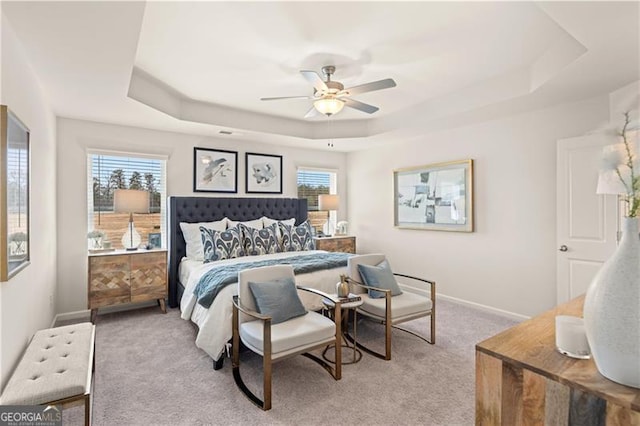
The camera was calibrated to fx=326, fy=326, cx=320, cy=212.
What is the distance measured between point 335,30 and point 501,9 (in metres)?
1.16

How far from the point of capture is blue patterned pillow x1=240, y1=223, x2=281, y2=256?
441 centimetres

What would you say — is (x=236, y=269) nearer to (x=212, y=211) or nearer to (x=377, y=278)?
(x=377, y=278)

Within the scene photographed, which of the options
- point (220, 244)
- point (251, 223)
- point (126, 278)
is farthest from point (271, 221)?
point (126, 278)

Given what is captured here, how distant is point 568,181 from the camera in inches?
135

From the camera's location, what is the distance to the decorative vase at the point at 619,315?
37.1 inches

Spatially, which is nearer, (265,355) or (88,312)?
(265,355)

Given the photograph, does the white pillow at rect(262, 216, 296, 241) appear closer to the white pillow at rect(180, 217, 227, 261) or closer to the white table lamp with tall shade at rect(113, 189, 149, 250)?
the white pillow at rect(180, 217, 227, 261)

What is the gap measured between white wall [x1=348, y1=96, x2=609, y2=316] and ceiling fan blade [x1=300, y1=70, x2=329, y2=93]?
2.54m

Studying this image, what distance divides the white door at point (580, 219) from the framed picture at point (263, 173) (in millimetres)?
3931

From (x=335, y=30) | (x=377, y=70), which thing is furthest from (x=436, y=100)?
(x=335, y=30)

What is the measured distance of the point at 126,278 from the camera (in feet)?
13.1

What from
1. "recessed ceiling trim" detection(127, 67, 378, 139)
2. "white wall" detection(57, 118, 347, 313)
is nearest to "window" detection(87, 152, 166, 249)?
"white wall" detection(57, 118, 347, 313)

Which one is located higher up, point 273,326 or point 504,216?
point 504,216

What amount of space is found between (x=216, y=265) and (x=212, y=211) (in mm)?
1399
